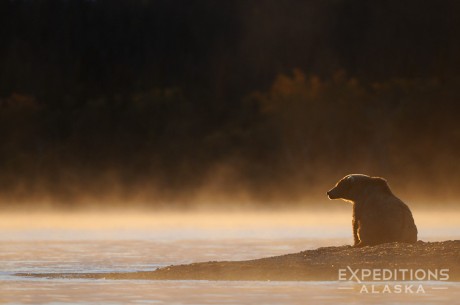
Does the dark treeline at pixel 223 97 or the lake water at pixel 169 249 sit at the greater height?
the dark treeline at pixel 223 97

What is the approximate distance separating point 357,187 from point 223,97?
61701mm

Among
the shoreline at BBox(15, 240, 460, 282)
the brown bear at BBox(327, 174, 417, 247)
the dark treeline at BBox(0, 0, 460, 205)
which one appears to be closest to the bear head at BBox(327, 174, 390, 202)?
the brown bear at BBox(327, 174, 417, 247)

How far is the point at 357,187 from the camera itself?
24.3 metres

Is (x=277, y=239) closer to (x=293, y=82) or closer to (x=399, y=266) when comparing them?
(x=399, y=266)

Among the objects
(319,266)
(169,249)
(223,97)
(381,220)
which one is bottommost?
(319,266)

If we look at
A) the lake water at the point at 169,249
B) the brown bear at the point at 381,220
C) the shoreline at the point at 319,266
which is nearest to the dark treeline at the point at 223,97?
the lake water at the point at 169,249

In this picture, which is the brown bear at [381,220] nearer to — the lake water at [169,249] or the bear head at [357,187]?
the bear head at [357,187]

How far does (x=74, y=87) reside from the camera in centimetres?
9106

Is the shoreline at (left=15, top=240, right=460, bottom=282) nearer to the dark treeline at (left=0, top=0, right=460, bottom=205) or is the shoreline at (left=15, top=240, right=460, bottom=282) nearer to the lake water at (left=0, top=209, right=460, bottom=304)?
the lake water at (left=0, top=209, right=460, bottom=304)

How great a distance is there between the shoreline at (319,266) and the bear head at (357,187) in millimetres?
1707

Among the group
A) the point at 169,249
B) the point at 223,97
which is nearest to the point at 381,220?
the point at 169,249

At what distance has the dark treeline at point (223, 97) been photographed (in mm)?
66688

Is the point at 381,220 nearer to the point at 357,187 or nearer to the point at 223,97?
the point at 357,187

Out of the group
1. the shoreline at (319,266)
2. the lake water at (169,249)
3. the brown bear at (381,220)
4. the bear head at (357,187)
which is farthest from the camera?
the bear head at (357,187)
